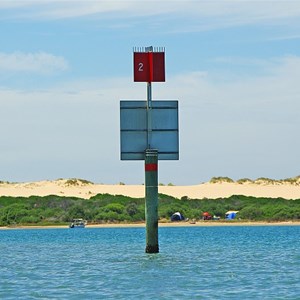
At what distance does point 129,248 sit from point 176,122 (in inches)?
598

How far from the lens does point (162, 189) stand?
16500cm

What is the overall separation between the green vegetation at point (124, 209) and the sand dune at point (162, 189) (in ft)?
43.2

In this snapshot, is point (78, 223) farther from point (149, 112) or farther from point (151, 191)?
point (151, 191)

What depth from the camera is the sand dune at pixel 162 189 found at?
159750 mm

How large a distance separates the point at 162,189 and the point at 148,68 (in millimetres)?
116081

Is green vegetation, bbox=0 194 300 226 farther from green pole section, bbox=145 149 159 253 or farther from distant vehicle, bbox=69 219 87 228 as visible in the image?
green pole section, bbox=145 149 159 253

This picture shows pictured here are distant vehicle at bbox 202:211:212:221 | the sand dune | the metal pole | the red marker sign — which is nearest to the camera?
the metal pole

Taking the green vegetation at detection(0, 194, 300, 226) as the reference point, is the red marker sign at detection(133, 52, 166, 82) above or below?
above

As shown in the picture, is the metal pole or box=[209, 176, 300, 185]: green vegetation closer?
the metal pole

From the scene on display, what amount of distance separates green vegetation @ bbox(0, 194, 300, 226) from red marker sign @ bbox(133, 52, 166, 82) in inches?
3202

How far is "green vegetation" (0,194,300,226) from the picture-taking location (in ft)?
433

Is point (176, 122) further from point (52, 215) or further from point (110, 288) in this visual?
point (52, 215)

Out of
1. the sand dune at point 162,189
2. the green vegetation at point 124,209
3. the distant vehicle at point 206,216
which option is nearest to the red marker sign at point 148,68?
the green vegetation at point 124,209

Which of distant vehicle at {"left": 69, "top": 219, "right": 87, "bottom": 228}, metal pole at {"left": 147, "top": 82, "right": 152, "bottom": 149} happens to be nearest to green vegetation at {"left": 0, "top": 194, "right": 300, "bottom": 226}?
distant vehicle at {"left": 69, "top": 219, "right": 87, "bottom": 228}
